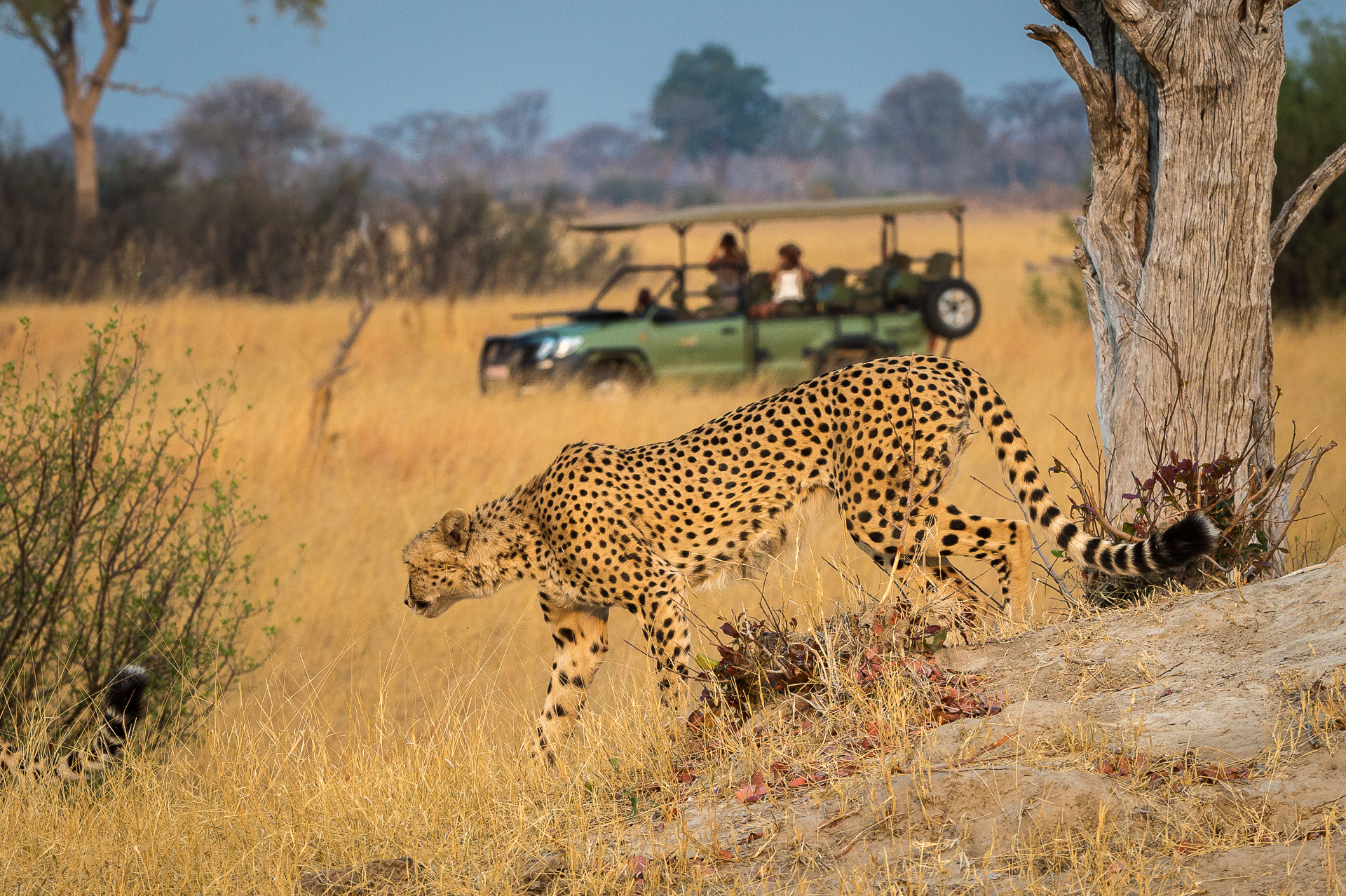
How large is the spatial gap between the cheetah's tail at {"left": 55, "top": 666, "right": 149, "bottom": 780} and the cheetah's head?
0.87m

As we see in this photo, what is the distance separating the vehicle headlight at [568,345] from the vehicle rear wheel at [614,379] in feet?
0.77

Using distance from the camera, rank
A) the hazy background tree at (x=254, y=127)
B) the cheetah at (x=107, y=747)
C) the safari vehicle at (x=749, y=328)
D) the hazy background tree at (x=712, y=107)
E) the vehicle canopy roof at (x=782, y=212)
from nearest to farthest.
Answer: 1. the cheetah at (x=107, y=747)
2. the safari vehicle at (x=749, y=328)
3. the vehicle canopy roof at (x=782, y=212)
4. the hazy background tree at (x=254, y=127)
5. the hazy background tree at (x=712, y=107)

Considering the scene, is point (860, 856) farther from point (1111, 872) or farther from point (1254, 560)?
point (1254, 560)

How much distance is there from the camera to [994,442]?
160 inches

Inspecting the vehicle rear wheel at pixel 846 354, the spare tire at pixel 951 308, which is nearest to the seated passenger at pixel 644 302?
the vehicle rear wheel at pixel 846 354

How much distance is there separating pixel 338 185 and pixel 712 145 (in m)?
54.6

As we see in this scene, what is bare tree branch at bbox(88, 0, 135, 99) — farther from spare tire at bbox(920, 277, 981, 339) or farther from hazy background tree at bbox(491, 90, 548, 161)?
hazy background tree at bbox(491, 90, 548, 161)

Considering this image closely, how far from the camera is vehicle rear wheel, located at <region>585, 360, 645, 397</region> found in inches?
418

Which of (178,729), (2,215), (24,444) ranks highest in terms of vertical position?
(2,215)

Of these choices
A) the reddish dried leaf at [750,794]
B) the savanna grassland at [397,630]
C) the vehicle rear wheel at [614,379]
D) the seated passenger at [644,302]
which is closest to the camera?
the reddish dried leaf at [750,794]

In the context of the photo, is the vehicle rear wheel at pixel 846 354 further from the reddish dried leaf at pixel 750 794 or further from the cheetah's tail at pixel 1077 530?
the reddish dried leaf at pixel 750 794

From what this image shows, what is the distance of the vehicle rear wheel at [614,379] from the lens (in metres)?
10.6

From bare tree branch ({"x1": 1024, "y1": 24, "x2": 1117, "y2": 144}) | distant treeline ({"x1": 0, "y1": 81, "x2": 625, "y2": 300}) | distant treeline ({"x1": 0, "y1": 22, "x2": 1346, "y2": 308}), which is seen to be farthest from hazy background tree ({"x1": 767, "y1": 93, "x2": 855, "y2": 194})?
bare tree branch ({"x1": 1024, "y1": 24, "x2": 1117, "y2": 144})

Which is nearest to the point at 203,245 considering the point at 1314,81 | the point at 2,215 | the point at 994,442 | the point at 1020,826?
the point at 2,215
